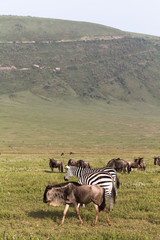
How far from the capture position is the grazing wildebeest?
10414 mm

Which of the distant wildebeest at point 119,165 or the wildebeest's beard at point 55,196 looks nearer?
the wildebeest's beard at point 55,196

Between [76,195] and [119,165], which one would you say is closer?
[76,195]

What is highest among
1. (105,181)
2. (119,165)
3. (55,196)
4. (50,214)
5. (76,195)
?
(105,181)

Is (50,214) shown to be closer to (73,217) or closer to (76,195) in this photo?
(73,217)

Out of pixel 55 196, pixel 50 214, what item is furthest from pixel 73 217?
pixel 55 196

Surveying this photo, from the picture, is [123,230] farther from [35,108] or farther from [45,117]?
[35,108]

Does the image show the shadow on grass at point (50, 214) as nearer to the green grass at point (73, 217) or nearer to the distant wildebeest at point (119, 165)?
the green grass at point (73, 217)

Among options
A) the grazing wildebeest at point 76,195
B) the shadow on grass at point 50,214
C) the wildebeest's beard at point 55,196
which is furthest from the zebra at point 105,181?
the wildebeest's beard at point 55,196

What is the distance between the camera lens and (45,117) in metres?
138

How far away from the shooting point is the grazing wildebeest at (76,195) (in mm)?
10414

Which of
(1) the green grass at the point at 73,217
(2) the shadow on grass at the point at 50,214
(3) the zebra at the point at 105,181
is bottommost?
(2) the shadow on grass at the point at 50,214

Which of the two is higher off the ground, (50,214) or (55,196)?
(55,196)

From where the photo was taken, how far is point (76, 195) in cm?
1054

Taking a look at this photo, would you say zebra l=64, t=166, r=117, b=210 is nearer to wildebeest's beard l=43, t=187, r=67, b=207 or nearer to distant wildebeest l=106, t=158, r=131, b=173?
wildebeest's beard l=43, t=187, r=67, b=207
